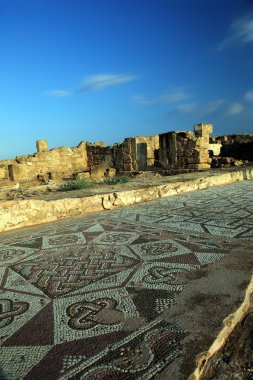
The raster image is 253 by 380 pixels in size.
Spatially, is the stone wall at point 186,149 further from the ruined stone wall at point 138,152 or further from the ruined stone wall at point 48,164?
the ruined stone wall at point 48,164

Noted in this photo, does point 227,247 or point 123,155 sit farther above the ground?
point 123,155

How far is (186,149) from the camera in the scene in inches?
403

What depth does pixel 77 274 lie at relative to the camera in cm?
192

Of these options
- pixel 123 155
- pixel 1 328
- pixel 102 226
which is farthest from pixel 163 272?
pixel 123 155

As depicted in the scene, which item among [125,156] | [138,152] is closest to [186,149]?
[138,152]

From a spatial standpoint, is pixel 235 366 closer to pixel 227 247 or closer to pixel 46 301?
pixel 46 301

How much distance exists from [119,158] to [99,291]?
35.1ft

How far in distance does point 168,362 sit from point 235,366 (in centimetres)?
26

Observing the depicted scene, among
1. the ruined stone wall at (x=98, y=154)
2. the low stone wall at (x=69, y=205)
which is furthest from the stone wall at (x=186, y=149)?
the low stone wall at (x=69, y=205)

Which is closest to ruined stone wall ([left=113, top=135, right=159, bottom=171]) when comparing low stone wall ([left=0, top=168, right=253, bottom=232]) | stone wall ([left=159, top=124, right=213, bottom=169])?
stone wall ([left=159, top=124, right=213, bottom=169])

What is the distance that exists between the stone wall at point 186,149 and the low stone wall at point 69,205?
14.1 feet

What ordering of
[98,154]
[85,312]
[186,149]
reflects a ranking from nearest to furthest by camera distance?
[85,312]
[186,149]
[98,154]

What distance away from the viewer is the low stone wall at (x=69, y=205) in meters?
3.57

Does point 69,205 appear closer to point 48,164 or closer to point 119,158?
point 119,158
